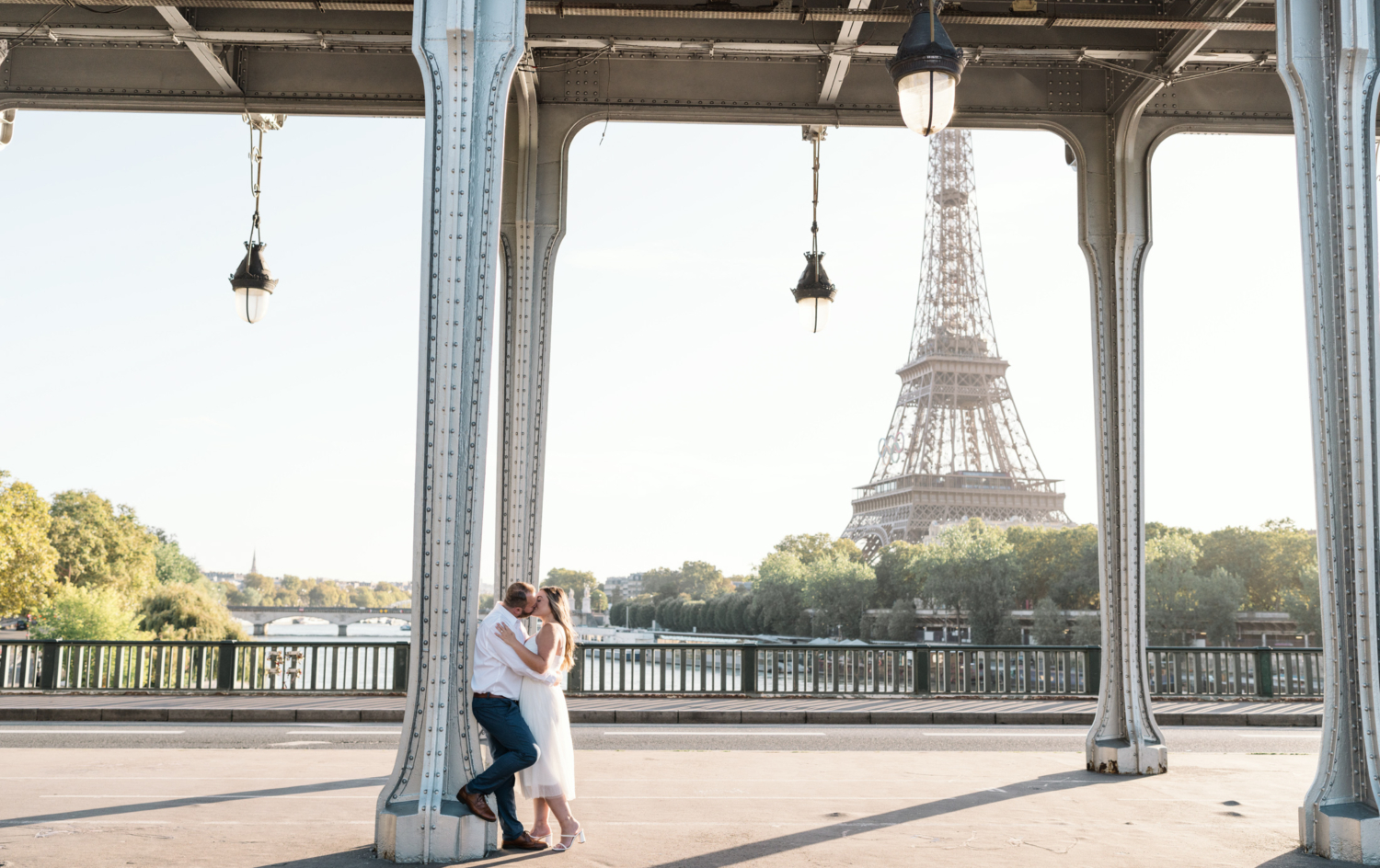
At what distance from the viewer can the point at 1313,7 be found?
7.06m

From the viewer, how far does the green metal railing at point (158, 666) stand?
57.9ft

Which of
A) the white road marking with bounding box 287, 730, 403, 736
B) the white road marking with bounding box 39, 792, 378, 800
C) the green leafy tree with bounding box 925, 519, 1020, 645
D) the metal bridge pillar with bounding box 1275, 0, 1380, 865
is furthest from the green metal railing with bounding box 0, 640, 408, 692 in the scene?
the green leafy tree with bounding box 925, 519, 1020, 645

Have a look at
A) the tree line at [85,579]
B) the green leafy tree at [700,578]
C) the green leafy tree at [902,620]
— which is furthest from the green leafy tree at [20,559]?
the green leafy tree at [700,578]

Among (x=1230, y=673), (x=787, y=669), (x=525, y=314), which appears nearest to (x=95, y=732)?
(x=525, y=314)

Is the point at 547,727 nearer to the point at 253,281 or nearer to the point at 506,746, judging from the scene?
the point at 506,746

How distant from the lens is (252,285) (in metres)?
12.0

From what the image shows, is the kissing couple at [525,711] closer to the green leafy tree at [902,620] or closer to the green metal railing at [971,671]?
the green metal railing at [971,671]

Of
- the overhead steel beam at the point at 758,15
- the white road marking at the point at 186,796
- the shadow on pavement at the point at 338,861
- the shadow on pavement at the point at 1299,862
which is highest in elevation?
the overhead steel beam at the point at 758,15

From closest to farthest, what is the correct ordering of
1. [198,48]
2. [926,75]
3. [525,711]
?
[926,75] < [525,711] < [198,48]

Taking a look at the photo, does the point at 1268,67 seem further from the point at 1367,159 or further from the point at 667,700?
the point at 667,700

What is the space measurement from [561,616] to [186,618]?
168 ft

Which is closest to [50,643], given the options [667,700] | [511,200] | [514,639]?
[667,700]

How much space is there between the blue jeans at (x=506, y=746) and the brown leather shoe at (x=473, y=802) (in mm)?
97

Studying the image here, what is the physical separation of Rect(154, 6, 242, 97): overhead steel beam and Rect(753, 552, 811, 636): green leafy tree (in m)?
79.6
